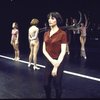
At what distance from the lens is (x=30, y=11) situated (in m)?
22.5

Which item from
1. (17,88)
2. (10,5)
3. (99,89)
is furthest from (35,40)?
(10,5)

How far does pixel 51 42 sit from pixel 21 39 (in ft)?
57.6

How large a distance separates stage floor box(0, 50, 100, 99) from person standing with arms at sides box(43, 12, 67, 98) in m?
1.60

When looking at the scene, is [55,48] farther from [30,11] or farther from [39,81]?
[30,11]

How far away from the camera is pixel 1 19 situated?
883 inches

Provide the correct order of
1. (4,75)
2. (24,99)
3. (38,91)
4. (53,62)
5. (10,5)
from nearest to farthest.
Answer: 1. (53,62)
2. (24,99)
3. (38,91)
4. (4,75)
5. (10,5)

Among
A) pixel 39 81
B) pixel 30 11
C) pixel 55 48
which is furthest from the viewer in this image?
pixel 30 11

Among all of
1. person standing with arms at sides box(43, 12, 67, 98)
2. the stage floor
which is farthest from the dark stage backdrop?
person standing with arms at sides box(43, 12, 67, 98)

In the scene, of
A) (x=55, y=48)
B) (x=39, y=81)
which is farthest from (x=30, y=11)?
(x=55, y=48)

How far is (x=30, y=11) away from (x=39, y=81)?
1400cm

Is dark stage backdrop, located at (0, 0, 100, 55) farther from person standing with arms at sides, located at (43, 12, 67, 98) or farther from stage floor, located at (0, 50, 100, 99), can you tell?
person standing with arms at sides, located at (43, 12, 67, 98)

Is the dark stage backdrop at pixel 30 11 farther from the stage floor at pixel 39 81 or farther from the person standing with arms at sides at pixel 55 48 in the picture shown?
the person standing with arms at sides at pixel 55 48

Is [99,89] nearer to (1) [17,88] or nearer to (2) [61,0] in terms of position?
(1) [17,88]

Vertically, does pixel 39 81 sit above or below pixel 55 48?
below
